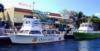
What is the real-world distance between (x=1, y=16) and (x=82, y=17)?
121ft

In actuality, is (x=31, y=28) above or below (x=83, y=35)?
above

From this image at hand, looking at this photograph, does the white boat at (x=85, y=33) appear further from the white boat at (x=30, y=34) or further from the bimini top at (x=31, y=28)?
the bimini top at (x=31, y=28)

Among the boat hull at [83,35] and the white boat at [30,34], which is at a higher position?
the white boat at [30,34]

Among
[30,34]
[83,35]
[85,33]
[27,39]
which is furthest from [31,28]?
[85,33]

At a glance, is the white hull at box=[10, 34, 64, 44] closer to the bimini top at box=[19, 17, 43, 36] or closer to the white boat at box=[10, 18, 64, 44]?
the white boat at box=[10, 18, 64, 44]

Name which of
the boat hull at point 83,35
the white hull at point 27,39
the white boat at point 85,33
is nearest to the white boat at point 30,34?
the white hull at point 27,39

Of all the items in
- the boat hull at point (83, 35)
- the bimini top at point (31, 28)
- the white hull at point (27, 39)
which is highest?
the bimini top at point (31, 28)

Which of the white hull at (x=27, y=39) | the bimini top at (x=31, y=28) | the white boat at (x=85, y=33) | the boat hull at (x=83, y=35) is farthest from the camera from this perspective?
the white boat at (x=85, y=33)

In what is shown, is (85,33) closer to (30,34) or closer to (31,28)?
(31,28)

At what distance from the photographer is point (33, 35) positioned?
52.9 metres

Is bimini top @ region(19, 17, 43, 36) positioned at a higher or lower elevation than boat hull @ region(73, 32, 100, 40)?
higher

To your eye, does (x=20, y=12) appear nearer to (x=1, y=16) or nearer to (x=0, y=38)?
(x=1, y=16)

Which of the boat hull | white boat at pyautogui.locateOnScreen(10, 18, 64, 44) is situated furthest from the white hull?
the boat hull

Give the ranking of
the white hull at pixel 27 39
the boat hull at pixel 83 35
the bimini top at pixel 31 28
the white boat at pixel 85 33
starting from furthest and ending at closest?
the white boat at pixel 85 33
the boat hull at pixel 83 35
the bimini top at pixel 31 28
the white hull at pixel 27 39
